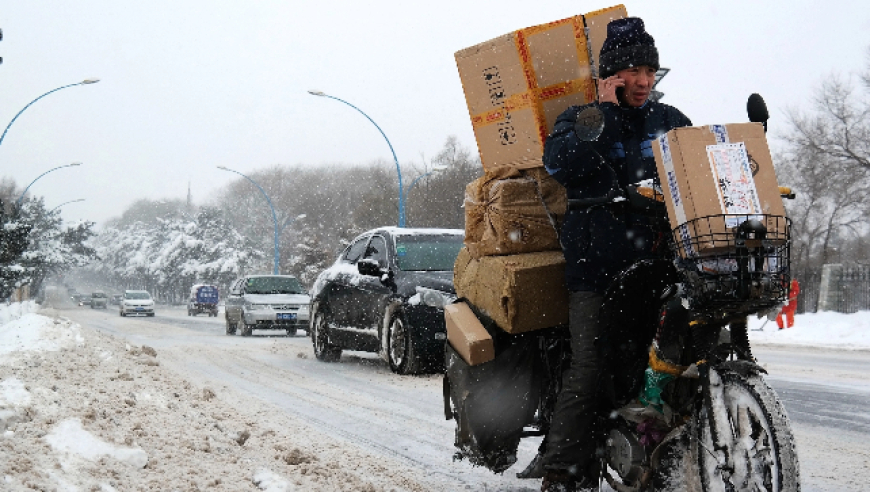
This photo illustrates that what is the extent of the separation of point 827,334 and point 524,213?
58.1 feet

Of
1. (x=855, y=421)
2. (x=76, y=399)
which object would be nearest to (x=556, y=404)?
(x=76, y=399)

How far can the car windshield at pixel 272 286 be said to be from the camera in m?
21.5

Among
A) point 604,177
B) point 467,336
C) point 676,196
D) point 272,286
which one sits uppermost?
point 604,177

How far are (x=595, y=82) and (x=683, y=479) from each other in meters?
1.84

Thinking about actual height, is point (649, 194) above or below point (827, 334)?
above

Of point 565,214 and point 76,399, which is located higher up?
point 565,214

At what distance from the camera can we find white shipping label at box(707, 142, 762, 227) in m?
2.58

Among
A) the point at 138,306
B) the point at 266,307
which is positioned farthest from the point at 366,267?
the point at 138,306

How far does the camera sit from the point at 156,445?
4508 millimetres

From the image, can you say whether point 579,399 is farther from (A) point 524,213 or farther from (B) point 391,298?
(B) point 391,298

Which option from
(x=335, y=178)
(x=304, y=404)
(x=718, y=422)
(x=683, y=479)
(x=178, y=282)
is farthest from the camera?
(x=178, y=282)

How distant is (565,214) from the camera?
3.40 metres

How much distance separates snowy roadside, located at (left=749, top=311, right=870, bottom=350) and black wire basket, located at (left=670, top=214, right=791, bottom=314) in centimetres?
1441

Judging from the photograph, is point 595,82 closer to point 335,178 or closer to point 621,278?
point 621,278
